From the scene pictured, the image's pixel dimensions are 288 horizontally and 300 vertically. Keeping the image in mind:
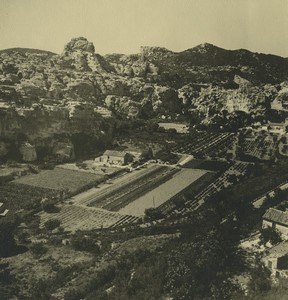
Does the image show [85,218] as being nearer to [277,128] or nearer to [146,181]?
[146,181]

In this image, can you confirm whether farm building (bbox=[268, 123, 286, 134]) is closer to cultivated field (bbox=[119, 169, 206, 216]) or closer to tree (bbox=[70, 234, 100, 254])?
cultivated field (bbox=[119, 169, 206, 216])

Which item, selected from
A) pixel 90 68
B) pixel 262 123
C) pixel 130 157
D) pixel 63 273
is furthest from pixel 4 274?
pixel 90 68

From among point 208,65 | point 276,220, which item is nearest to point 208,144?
point 276,220

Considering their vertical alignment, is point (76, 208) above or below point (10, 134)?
below

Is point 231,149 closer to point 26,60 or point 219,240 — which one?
point 219,240

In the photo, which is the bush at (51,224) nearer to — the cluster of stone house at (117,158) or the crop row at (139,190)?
the crop row at (139,190)

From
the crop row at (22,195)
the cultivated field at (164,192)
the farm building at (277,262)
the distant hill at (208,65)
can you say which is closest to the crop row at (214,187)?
the cultivated field at (164,192)

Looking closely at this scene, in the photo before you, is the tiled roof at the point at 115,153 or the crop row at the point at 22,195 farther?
the tiled roof at the point at 115,153
